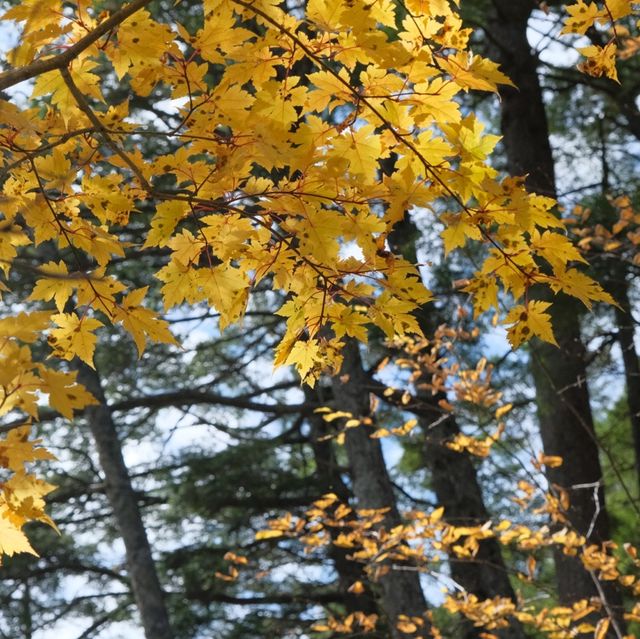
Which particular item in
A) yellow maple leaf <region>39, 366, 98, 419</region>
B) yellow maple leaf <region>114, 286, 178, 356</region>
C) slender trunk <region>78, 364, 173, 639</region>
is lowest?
yellow maple leaf <region>39, 366, 98, 419</region>

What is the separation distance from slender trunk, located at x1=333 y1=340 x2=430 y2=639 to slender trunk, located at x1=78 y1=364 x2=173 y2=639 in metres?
2.57

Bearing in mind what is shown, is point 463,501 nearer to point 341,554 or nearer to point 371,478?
point 371,478

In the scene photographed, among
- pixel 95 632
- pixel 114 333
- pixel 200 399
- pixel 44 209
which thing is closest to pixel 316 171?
pixel 44 209

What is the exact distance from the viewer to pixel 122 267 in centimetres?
759

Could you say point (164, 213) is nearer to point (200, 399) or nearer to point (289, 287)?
point (289, 287)

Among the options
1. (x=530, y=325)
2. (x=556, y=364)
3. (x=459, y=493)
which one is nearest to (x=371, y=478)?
(x=459, y=493)

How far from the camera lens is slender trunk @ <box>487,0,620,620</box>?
520 centimetres

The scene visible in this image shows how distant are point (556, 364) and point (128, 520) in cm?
413

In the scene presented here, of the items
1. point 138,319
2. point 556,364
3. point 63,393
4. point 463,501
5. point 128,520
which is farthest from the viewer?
point 128,520

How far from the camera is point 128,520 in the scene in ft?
24.8

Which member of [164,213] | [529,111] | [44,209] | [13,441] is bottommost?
[13,441]

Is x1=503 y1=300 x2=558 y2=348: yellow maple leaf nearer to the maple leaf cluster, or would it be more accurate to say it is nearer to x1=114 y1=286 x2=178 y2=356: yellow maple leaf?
the maple leaf cluster

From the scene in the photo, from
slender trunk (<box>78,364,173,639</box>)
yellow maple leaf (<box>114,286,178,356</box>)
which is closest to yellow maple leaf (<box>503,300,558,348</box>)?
yellow maple leaf (<box>114,286,178,356</box>)

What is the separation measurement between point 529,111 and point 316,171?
502cm
